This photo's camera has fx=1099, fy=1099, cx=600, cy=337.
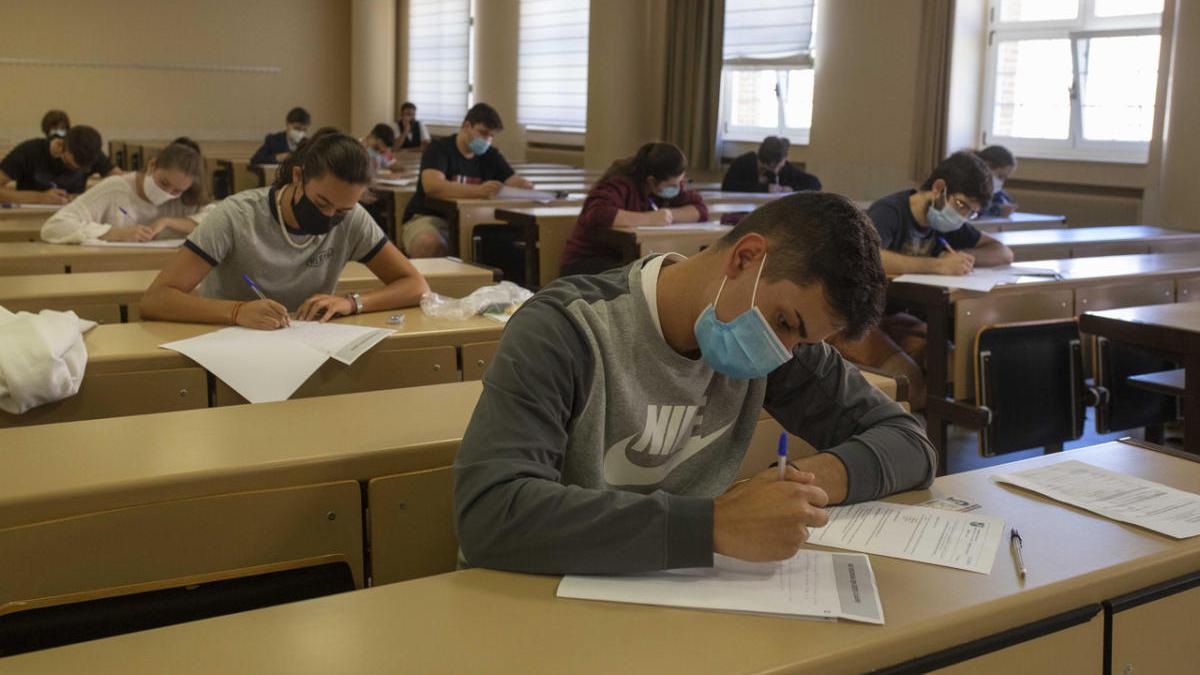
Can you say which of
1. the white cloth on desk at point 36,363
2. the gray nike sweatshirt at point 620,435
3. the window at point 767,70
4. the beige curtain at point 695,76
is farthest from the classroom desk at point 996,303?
the beige curtain at point 695,76

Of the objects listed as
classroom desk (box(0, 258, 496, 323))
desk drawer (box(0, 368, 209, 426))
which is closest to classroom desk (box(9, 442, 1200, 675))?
desk drawer (box(0, 368, 209, 426))

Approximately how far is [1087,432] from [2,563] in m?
3.87

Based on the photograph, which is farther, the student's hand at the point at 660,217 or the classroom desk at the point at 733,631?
the student's hand at the point at 660,217

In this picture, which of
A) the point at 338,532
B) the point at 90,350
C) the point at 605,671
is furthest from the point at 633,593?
the point at 90,350

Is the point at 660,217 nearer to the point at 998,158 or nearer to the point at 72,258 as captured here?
the point at 998,158

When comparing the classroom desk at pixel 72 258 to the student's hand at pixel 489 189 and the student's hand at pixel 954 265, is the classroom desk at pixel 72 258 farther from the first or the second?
the student's hand at pixel 954 265

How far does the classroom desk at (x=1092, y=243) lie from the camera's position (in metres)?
4.55

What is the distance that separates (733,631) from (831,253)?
1.50 feet

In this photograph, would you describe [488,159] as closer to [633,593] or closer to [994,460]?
[994,460]

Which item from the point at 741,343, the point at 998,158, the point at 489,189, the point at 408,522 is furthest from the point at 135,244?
the point at 998,158

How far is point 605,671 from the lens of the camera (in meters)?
1.02

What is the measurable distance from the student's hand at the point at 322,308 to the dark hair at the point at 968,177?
206 centimetres

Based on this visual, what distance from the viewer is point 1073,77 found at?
6.52 meters

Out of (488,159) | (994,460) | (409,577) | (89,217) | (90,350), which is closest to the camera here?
(409,577)
